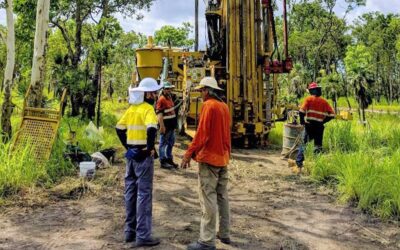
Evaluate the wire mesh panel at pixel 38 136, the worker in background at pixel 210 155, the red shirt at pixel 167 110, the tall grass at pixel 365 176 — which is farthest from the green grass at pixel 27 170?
the tall grass at pixel 365 176

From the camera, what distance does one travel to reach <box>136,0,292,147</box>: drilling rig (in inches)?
476

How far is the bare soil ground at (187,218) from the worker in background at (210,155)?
29 cm

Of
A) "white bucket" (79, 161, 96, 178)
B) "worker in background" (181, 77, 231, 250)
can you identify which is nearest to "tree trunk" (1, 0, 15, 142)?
"white bucket" (79, 161, 96, 178)

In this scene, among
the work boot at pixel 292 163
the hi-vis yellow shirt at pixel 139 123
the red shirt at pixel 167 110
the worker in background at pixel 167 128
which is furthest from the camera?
Answer: the work boot at pixel 292 163

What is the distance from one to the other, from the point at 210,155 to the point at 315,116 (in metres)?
5.03

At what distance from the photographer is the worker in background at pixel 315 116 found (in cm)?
962

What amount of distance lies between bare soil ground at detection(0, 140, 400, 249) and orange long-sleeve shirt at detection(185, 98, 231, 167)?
1.02 metres

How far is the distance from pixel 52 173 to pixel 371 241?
5401mm

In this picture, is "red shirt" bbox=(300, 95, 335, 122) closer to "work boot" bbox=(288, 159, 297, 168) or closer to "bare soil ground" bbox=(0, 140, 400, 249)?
"work boot" bbox=(288, 159, 297, 168)

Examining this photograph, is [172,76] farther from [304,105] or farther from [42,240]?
[42,240]

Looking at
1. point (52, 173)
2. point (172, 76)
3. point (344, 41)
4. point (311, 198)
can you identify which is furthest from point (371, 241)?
point (344, 41)

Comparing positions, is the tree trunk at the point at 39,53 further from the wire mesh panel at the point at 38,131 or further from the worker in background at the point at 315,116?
the worker in background at the point at 315,116

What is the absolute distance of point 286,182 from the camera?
8.76 meters

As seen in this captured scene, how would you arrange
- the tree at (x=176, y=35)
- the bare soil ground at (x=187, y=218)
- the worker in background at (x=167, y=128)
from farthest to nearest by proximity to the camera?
1. the tree at (x=176, y=35)
2. the worker in background at (x=167, y=128)
3. the bare soil ground at (x=187, y=218)
